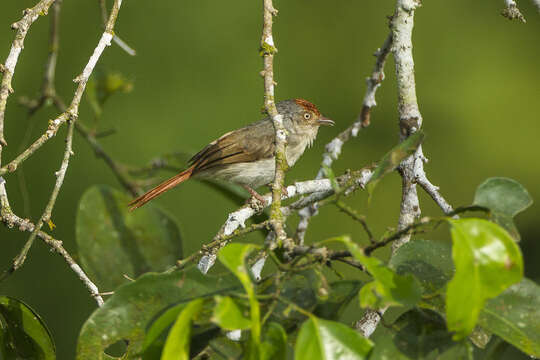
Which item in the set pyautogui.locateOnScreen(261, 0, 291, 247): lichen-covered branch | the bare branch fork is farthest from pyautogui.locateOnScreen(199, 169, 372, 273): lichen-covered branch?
the bare branch fork

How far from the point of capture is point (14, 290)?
5.50m

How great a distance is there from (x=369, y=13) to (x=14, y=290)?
13.0ft

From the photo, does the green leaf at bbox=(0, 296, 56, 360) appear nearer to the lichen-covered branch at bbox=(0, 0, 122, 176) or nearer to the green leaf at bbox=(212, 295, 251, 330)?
the lichen-covered branch at bbox=(0, 0, 122, 176)

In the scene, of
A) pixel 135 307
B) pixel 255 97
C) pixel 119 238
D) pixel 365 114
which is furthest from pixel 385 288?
pixel 255 97

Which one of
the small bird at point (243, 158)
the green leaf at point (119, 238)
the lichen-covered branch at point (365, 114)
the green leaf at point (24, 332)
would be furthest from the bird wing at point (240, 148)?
the green leaf at point (24, 332)

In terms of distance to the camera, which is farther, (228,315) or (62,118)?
(62,118)

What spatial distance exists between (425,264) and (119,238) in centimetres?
240

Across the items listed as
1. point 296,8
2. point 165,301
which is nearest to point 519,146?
point 296,8

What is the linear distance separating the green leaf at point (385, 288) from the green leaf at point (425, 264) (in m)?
0.16

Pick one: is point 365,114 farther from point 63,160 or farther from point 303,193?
point 63,160

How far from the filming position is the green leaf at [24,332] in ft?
6.05

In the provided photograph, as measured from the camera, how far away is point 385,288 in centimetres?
126

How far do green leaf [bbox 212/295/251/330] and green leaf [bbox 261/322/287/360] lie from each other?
64 millimetres

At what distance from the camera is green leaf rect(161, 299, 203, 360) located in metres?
1.22
